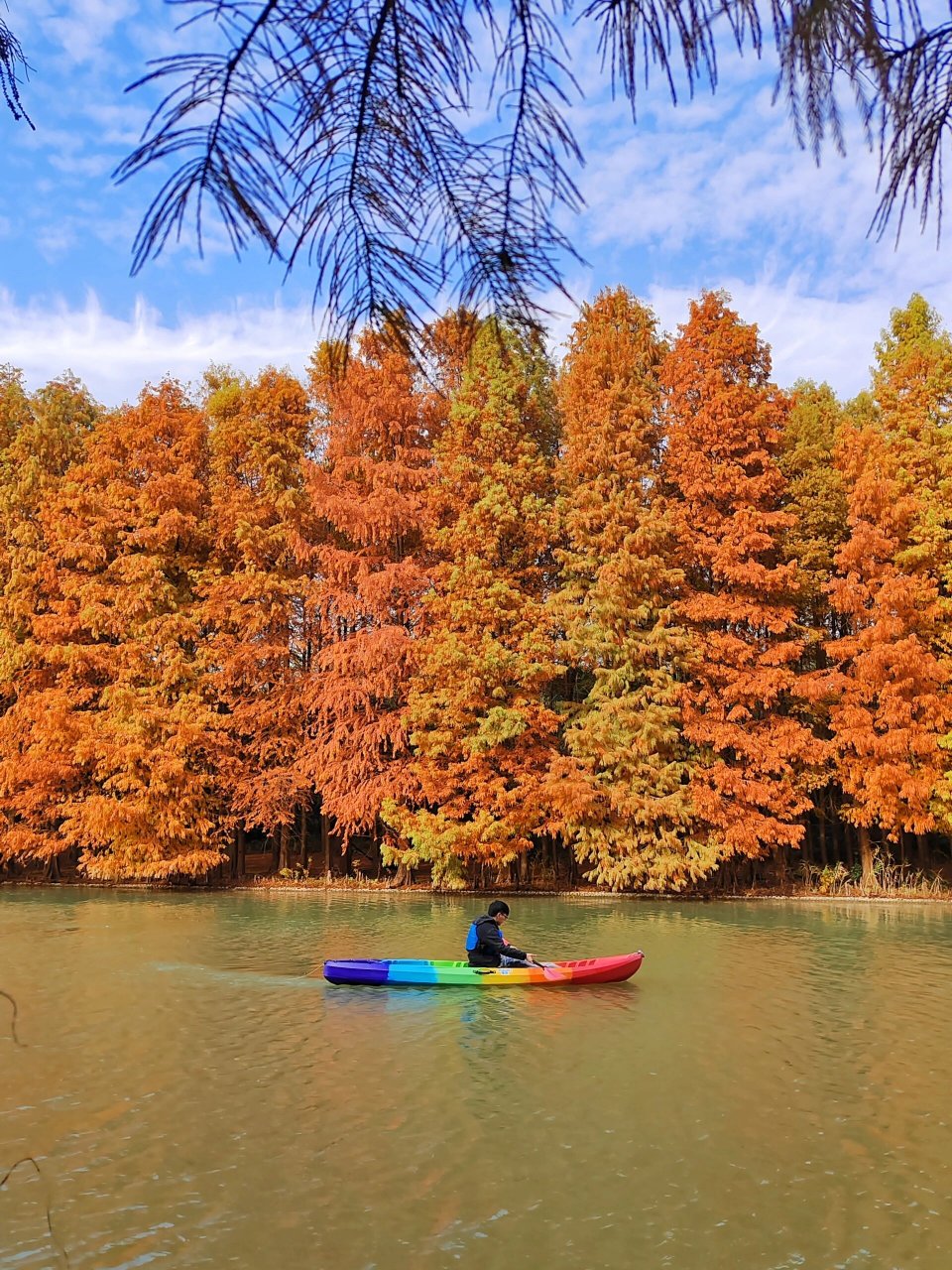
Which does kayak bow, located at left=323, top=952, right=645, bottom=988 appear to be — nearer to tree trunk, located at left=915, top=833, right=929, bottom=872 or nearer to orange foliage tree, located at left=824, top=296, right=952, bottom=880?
orange foliage tree, located at left=824, top=296, right=952, bottom=880

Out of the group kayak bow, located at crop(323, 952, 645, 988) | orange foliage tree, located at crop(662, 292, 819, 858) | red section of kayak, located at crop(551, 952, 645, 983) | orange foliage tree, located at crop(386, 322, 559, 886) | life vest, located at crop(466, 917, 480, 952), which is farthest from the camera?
orange foliage tree, located at crop(386, 322, 559, 886)

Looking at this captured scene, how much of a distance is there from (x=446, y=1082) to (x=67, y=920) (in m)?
11.5

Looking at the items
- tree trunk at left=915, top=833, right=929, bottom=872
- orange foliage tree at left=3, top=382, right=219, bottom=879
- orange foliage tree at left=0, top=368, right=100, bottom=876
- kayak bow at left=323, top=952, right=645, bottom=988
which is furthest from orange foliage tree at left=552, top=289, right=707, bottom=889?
orange foliage tree at left=0, top=368, right=100, bottom=876

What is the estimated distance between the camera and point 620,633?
2048 cm

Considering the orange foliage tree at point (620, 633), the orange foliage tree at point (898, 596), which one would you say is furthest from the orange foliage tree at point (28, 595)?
the orange foliage tree at point (898, 596)

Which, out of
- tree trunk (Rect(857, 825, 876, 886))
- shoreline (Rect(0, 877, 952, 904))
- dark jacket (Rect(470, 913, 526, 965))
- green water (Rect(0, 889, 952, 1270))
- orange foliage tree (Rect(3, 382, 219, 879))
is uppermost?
orange foliage tree (Rect(3, 382, 219, 879))

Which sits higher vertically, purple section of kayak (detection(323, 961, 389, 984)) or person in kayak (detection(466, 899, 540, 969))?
person in kayak (detection(466, 899, 540, 969))

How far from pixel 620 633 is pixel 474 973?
1085 centimetres

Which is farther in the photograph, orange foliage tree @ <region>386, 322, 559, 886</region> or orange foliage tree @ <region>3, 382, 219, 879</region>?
orange foliage tree @ <region>3, 382, 219, 879</region>

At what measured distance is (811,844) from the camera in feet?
76.1

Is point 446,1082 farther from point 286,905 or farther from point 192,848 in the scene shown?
point 192,848

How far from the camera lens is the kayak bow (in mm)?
10805

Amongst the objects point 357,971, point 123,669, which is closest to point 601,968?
point 357,971

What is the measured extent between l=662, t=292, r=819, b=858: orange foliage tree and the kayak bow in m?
8.76
